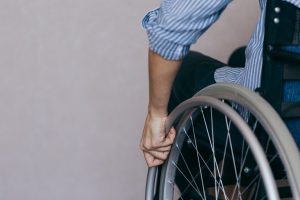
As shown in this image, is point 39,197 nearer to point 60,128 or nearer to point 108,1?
point 60,128

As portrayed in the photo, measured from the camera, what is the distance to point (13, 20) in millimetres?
1666

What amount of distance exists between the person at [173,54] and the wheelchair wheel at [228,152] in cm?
4

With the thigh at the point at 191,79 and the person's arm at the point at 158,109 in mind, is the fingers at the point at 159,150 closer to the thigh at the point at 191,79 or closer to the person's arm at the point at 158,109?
the person's arm at the point at 158,109

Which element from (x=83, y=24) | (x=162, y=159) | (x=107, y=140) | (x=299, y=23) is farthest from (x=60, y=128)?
(x=299, y=23)

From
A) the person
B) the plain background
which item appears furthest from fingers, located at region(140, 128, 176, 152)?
the plain background

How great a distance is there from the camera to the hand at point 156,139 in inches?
42.6

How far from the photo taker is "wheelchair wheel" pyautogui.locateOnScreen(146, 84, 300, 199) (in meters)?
0.79

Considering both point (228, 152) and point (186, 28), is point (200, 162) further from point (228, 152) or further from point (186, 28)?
point (186, 28)

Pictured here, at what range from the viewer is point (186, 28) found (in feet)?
2.97

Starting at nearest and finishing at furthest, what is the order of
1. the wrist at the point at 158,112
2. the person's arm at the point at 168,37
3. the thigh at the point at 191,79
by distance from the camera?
1. the person's arm at the point at 168,37
2. the wrist at the point at 158,112
3. the thigh at the point at 191,79

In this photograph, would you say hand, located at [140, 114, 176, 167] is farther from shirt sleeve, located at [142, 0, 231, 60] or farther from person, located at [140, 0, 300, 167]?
shirt sleeve, located at [142, 0, 231, 60]

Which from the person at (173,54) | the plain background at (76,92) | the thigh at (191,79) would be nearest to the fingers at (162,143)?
the person at (173,54)

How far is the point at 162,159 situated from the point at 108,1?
28.6 inches

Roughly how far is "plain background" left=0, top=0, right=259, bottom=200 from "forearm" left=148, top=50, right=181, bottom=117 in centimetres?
71
